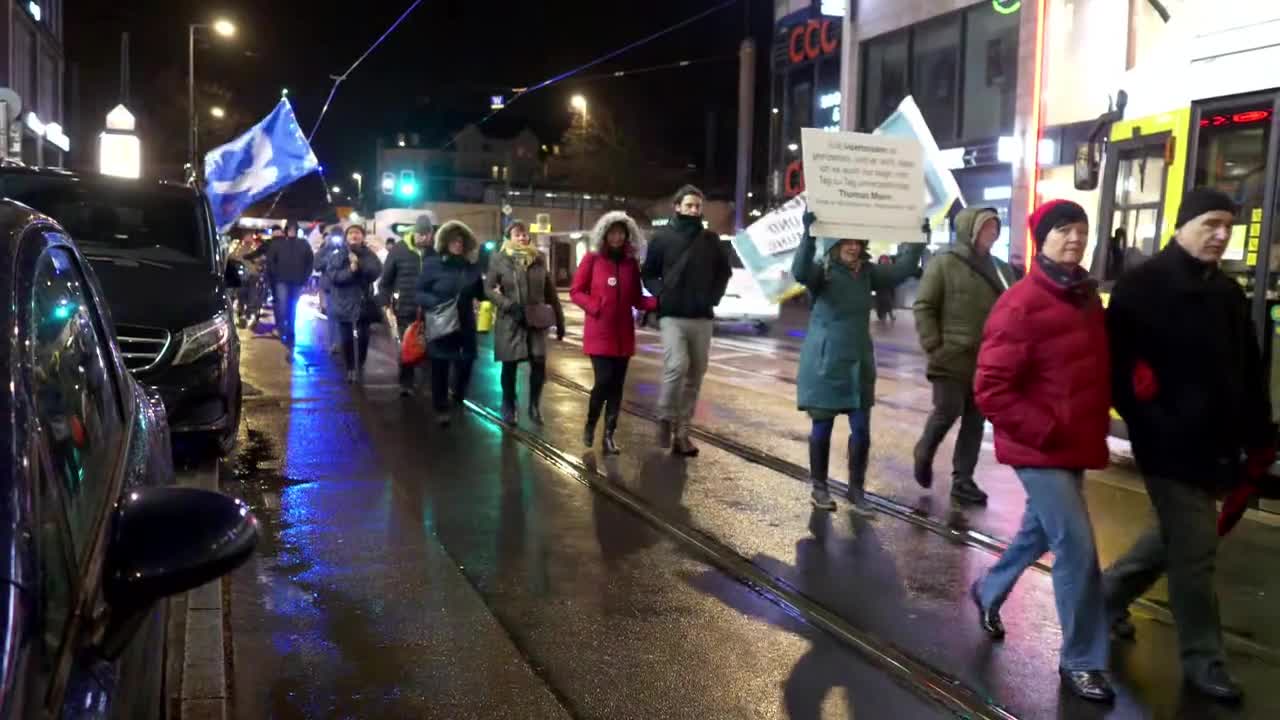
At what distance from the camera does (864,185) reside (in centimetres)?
711

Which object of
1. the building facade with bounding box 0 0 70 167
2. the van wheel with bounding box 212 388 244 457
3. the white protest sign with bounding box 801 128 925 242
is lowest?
the van wheel with bounding box 212 388 244 457

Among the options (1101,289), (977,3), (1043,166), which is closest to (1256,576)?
(1101,289)

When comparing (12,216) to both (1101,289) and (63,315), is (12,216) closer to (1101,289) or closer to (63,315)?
(63,315)

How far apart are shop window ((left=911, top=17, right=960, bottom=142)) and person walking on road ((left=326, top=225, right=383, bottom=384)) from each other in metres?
19.6

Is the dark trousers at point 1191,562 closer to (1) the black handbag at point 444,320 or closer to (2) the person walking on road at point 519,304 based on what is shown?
(2) the person walking on road at point 519,304

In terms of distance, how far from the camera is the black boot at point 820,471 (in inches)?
278

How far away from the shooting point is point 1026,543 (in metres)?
4.68

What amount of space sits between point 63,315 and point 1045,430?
325 centimetres

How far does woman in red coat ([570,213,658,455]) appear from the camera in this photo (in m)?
8.77

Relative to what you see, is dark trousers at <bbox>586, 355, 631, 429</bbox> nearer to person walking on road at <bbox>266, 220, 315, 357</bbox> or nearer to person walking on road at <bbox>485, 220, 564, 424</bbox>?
person walking on road at <bbox>485, 220, 564, 424</bbox>

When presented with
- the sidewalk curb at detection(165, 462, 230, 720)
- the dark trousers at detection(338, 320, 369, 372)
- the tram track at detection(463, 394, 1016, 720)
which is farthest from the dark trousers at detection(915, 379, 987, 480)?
the dark trousers at detection(338, 320, 369, 372)

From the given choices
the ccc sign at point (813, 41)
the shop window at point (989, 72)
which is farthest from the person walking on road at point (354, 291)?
the ccc sign at point (813, 41)

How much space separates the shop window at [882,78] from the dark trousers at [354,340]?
67.4 feet

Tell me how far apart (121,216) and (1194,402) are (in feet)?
22.3
